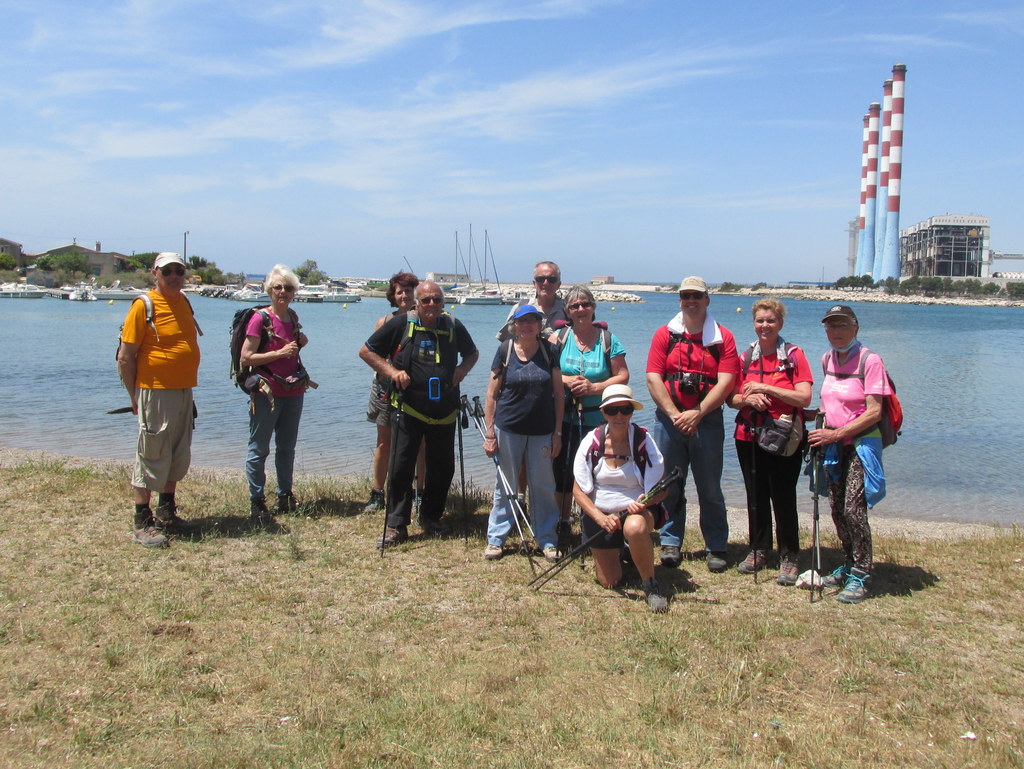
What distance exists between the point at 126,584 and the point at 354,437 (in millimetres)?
7682

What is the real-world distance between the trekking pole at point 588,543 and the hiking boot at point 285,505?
253 cm

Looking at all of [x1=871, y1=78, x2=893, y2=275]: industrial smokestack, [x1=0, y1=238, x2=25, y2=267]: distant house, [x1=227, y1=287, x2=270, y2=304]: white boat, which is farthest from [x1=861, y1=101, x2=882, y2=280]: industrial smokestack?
[x1=0, y1=238, x2=25, y2=267]: distant house

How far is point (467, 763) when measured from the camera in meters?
2.99

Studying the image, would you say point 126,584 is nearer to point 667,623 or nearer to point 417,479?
point 417,479

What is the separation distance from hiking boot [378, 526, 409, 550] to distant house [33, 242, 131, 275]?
112m

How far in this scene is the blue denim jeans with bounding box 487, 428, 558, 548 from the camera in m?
5.61

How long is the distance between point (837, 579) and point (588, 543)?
1.67 m

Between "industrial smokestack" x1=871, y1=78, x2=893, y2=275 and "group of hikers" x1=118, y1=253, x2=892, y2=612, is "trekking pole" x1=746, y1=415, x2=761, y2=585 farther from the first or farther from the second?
"industrial smokestack" x1=871, y1=78, x2=893, y2=275

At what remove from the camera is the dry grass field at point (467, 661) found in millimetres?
3105

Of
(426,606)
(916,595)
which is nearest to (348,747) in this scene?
(426,606)

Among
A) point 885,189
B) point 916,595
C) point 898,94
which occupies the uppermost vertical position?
point 898,94

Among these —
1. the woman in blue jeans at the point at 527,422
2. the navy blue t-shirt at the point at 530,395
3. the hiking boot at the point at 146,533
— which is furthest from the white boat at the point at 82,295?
the navy blue t-shirt at the point at 530,395

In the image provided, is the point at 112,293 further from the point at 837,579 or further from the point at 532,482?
the point at 837,579

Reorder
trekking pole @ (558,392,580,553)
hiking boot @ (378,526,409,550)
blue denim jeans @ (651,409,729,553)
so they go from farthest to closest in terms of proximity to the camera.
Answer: trekking pole @ (558,392,580,553) → hiking boot @ (378,526,409,550) → blue denim jeans @ (651,409,729,553)
